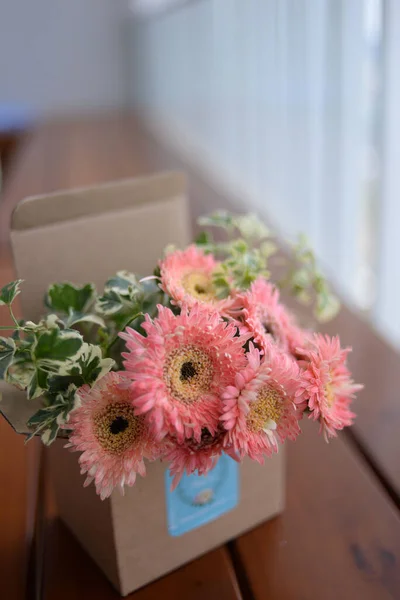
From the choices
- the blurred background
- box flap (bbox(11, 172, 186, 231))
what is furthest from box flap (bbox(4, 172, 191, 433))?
the blurred background

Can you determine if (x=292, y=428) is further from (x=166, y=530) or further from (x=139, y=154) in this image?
(x=139, y=154)

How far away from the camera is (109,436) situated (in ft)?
1.14

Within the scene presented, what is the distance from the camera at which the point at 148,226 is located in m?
0.51

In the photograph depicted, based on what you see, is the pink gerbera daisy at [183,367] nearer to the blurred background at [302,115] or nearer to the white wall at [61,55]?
the blurred background at [302,115]

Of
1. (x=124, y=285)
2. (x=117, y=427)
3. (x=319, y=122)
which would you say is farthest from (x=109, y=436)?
Answer: (x=319, y=122)

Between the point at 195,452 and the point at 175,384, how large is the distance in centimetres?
5

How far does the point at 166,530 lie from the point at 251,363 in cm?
18

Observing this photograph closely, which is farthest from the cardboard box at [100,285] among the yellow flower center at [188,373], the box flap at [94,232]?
the yellow flower center at [188,373]

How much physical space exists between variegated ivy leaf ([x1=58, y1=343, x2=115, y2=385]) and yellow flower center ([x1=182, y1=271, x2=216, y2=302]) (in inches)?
3.0

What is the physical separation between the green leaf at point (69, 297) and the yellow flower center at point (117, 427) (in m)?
0.10

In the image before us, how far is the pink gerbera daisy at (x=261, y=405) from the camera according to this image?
331 mm

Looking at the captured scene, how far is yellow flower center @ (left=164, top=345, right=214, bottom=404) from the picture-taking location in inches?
12.9

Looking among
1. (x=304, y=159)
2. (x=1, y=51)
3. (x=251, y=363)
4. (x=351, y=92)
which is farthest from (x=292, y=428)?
(x=1, y=51)

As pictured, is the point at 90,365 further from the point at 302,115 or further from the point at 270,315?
the point at 302,115
